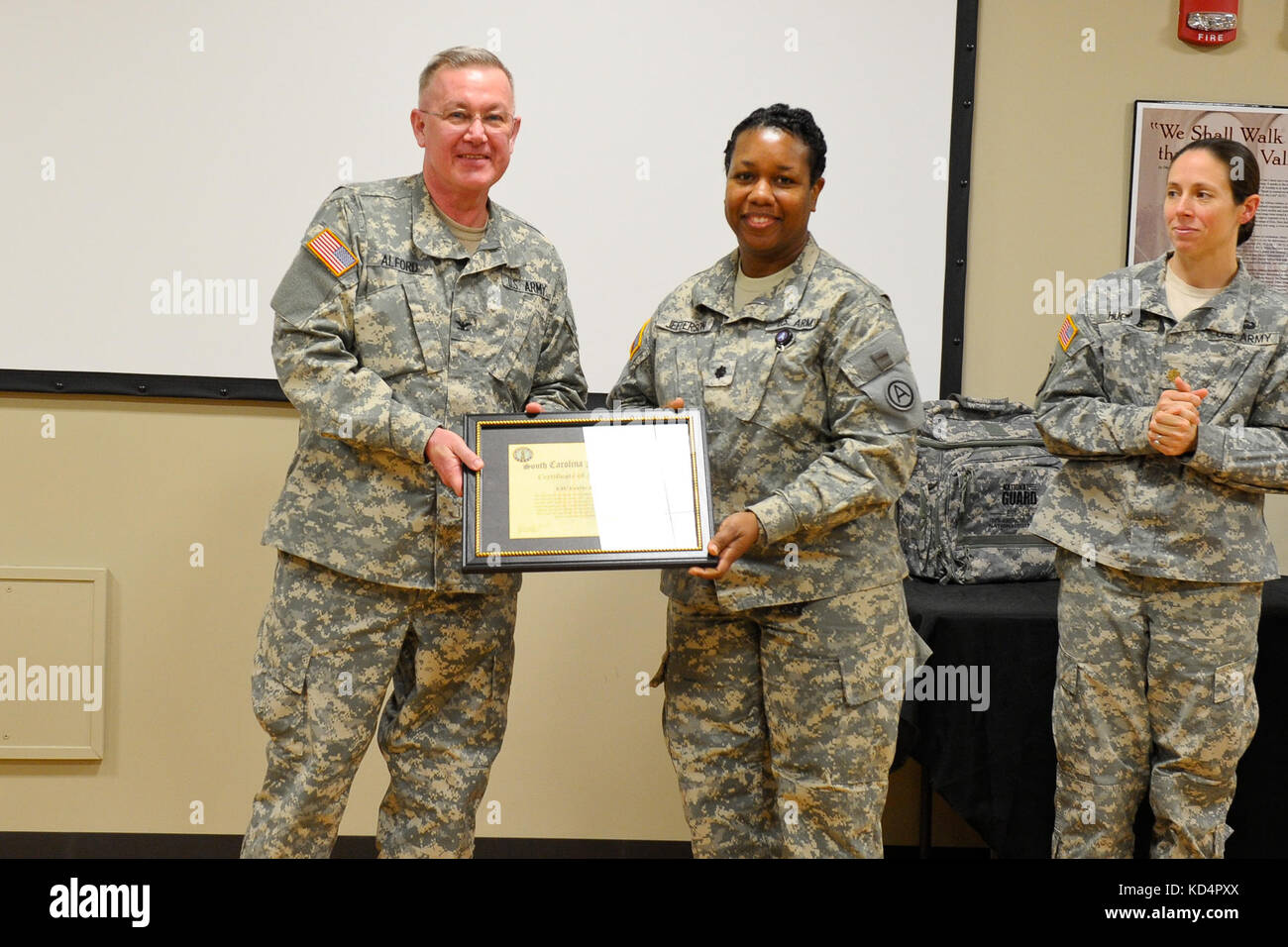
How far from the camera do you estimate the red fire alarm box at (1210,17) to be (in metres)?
3.03

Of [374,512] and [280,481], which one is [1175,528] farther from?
[280,481]

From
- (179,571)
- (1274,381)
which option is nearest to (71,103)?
(179,571)

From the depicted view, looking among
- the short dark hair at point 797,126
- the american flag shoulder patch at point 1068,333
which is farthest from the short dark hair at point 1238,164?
the short dark hair at point 797,126

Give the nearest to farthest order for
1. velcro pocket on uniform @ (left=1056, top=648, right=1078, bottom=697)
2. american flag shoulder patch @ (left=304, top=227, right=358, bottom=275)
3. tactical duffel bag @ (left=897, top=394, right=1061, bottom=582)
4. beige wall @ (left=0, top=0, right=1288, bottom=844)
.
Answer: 1. american flag shoulder patch @ (left=304, top=227, right=358, bottom=275)
2. velcro pocket on uniform @ (left=1056, top=648, right=1078, bottom=697)
3. tactical duffel bag @ (left=897, top=394, right=1061, bottom=582)
4. beige wall @ (left=0, top=0, right=1288, bottom=844)

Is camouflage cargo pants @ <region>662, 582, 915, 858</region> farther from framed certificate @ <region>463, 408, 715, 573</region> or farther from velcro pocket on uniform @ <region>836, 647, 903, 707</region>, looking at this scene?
framed certificate @ <region>463, 408, 715, 573</region>

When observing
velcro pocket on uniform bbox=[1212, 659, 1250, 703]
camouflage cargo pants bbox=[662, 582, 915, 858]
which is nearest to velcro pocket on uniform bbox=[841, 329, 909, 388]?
camouflage cargo pants bbox=[662, 582, 915, 858]

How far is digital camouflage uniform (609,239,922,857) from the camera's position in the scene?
198 centimetres

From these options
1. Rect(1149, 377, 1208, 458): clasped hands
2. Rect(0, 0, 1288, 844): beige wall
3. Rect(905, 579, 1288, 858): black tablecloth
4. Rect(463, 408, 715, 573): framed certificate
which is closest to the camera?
Rect(463, 408, 715, 573): framed certificate

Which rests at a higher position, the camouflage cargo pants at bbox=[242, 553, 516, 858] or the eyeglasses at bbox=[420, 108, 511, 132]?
the eyeglasses at bbox=[420, 108, 511, 132]

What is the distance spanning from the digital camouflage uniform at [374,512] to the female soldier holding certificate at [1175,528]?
46.8 inches

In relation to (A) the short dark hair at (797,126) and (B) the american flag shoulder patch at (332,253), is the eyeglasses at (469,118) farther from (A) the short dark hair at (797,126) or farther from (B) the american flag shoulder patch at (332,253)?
(A) the short dark hair at (797,126)

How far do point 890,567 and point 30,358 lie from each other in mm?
2279

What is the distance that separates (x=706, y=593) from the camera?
2057mm

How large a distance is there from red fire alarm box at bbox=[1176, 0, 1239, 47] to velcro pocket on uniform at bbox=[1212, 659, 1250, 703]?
1778mm
